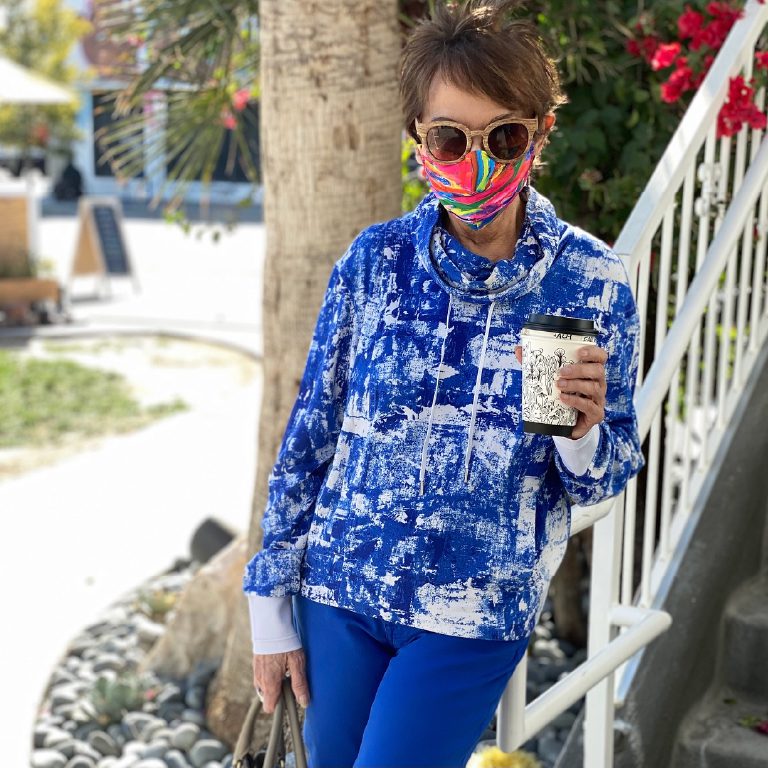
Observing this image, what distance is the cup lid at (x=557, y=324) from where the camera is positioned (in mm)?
1679

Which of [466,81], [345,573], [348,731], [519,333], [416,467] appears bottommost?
[348,731]

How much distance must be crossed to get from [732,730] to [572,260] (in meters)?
1.51

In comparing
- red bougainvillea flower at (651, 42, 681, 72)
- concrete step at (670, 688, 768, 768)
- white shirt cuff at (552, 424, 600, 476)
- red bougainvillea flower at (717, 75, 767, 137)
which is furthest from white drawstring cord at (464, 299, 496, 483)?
red bougainvillea flower at (651, 42, 681, 72)

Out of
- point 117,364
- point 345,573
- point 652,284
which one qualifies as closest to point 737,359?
point 652,284

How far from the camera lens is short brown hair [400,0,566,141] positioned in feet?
5.90

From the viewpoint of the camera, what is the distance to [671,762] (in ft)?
9.45

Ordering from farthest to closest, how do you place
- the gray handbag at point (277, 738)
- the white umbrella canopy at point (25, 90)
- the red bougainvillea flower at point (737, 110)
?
the white umbrella canopy at point (25, 90) → the red bougainvillea flower at point (737, 110) → the gray handbag at point (277, 738)

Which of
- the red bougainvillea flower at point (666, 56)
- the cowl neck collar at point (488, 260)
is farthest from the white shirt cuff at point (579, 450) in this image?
the red bougainvillea flower at point (666, 56)

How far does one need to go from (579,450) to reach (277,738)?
0.67 m

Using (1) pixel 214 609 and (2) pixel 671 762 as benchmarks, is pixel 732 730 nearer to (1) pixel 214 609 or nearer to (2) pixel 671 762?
(2) pixel 671 762

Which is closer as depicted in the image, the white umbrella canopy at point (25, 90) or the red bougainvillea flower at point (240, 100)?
the red bougainvillea flower at point (240, 100)

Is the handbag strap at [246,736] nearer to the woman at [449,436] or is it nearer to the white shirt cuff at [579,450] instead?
the woman at [449,436]

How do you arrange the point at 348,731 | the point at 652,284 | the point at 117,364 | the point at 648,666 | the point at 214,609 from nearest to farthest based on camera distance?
the point at 348,731
the point at 648,666
the point at 652,284
the point at 214,609
the point at 117,364

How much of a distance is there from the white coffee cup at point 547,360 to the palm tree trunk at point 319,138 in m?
1.60
